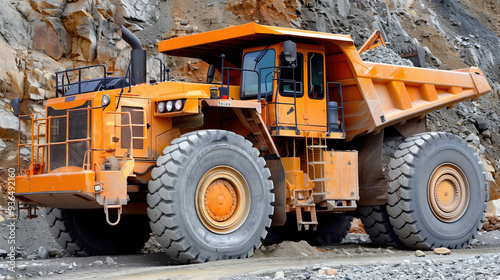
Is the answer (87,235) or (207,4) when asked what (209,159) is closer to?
(87,235)

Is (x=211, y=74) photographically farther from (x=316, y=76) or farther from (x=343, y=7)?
(x=343, y=7)

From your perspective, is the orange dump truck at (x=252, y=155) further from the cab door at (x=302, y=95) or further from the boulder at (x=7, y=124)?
the boulder at (x=7, y=124)

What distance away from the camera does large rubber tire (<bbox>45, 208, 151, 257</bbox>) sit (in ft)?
33.7

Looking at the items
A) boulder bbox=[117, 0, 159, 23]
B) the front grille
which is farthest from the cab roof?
boulder bbox=[117, 0, 159, 23]

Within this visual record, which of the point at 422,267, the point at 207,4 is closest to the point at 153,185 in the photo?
the point at 422,267

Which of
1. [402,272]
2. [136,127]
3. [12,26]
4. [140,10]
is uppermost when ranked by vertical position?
[140,10]

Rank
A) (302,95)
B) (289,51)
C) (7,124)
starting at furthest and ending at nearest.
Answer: (7,124)
(302,95)
(289,51)

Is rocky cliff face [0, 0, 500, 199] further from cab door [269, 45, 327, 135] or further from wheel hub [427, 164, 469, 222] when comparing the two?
wheel hub [427, 164, 469, 222]

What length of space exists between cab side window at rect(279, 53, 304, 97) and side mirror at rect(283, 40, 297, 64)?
0.55 metres

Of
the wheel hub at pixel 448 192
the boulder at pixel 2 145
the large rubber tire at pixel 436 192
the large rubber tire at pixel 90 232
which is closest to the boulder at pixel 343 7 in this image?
the boulder at pixel 2 145

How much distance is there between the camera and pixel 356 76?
1110 centimetres

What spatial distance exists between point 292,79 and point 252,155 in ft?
5.55

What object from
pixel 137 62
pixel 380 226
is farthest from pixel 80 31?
pixel 380 226

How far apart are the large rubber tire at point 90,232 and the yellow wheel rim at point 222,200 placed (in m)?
2.32
